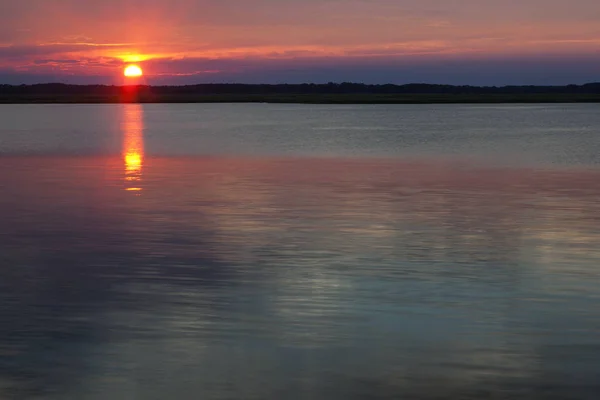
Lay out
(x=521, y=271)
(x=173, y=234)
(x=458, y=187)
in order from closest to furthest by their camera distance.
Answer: (x=521, y=271), (x=173, y=234), (x=458, y=187)

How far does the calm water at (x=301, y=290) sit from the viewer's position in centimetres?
739

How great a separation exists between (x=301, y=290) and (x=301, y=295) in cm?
24

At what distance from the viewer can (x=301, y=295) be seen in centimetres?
1020

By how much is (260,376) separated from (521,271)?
17.0ft

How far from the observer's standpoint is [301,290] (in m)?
10.4

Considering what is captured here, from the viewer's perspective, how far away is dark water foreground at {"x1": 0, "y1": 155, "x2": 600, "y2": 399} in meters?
7.36

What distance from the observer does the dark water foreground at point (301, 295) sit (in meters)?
7.36

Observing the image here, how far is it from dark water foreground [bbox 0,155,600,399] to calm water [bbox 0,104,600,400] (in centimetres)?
3

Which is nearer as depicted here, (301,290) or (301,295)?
(301,295)

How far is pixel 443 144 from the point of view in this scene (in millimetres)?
41156

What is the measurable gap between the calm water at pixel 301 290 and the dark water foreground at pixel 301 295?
0.10 ft

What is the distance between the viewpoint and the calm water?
7391 millimetres

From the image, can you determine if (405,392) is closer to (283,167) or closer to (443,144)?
(283,167)

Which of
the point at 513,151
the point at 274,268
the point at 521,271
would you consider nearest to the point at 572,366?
the point at 521,271
